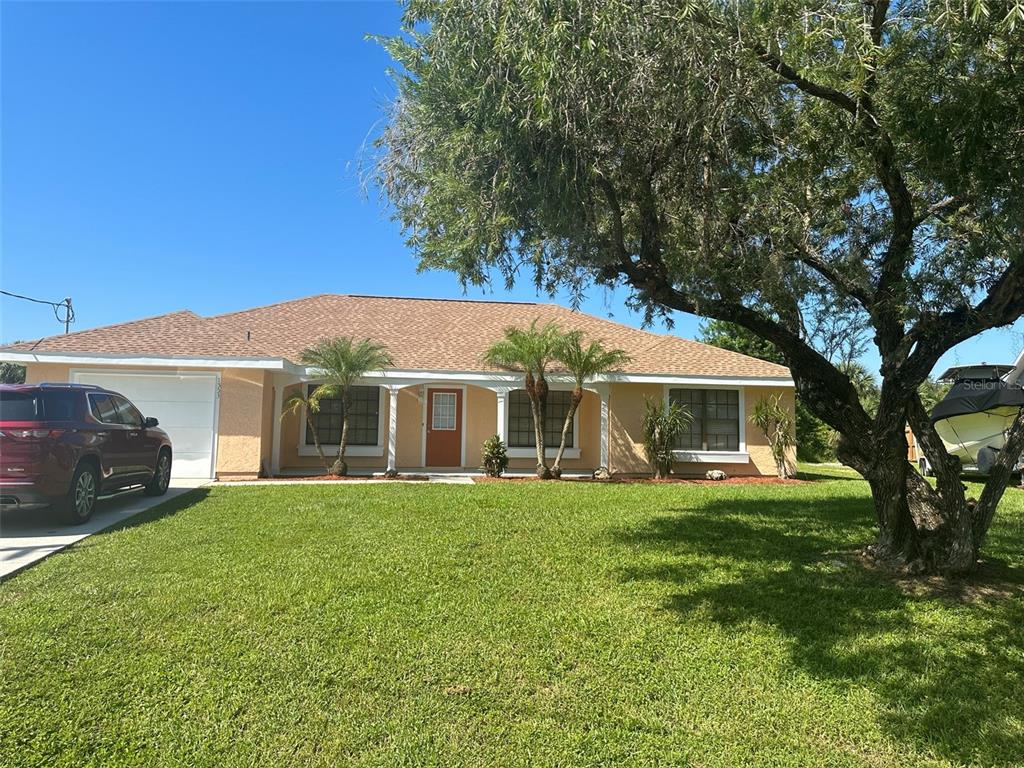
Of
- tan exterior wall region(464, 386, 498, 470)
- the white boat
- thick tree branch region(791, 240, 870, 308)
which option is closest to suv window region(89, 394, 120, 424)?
tan exterior wall region(464, 386, 498, 470)

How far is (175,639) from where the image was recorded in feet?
15.3

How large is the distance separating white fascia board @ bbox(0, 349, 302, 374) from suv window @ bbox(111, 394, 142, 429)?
12.2 feet

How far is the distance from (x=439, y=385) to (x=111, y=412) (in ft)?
28.3

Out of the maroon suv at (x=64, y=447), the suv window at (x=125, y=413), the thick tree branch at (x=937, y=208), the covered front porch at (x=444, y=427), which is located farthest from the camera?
the covered front porch at (x=444, y=427)

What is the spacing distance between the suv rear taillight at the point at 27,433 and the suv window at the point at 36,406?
0.80 ft

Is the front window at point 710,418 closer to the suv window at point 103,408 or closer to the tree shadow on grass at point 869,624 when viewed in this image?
the tree shadow on grass at point 869,624

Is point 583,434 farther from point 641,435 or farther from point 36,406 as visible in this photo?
point 36,406

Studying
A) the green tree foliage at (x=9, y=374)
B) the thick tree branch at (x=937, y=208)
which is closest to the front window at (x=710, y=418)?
the thick tree branch at (x=937, y=208)

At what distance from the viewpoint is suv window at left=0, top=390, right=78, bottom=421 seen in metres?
7.63

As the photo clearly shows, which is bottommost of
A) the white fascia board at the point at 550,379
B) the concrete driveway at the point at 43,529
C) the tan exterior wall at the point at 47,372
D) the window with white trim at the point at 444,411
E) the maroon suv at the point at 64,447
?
the concrete driveway at the point at 43,529

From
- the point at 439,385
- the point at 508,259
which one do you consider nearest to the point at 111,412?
the point at 508,259

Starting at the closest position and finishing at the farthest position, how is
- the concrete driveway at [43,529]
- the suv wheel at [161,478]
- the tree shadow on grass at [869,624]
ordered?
1. the tree shadow on grass at [869,624]
2. the concrete driveway at [43,529]
3. the suv wheel at [161,478]

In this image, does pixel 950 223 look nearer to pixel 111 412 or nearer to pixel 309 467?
pixel 111 412

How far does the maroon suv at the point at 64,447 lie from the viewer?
743cm
